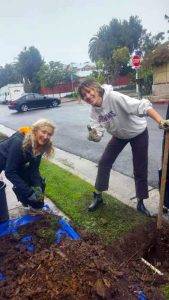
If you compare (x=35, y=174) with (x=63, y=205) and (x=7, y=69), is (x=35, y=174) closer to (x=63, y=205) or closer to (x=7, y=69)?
(x=63, y=205)

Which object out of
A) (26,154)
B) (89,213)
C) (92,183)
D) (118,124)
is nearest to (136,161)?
(118,124)

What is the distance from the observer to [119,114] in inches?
153

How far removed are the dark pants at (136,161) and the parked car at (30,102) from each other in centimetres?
2082

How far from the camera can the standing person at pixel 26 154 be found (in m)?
3.67

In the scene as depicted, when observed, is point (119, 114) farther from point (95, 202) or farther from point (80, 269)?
point (80, 269)

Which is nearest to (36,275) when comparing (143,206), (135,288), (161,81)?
(135,288)

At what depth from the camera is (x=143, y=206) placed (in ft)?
13.7

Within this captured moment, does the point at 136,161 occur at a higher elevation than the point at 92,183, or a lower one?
higher

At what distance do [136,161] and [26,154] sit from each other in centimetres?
137

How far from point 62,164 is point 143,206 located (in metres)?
3.20

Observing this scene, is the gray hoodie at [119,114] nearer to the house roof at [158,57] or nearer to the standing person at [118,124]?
the standing person at [118,124]

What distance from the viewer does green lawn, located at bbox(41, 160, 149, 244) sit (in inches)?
152

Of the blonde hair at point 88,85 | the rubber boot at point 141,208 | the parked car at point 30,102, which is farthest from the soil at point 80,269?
the parked car at point 30,102

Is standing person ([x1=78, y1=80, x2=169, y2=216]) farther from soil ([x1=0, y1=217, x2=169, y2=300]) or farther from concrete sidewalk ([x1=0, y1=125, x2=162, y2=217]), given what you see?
soil ([x1=0, y1=217, x2=169, y2=300])
